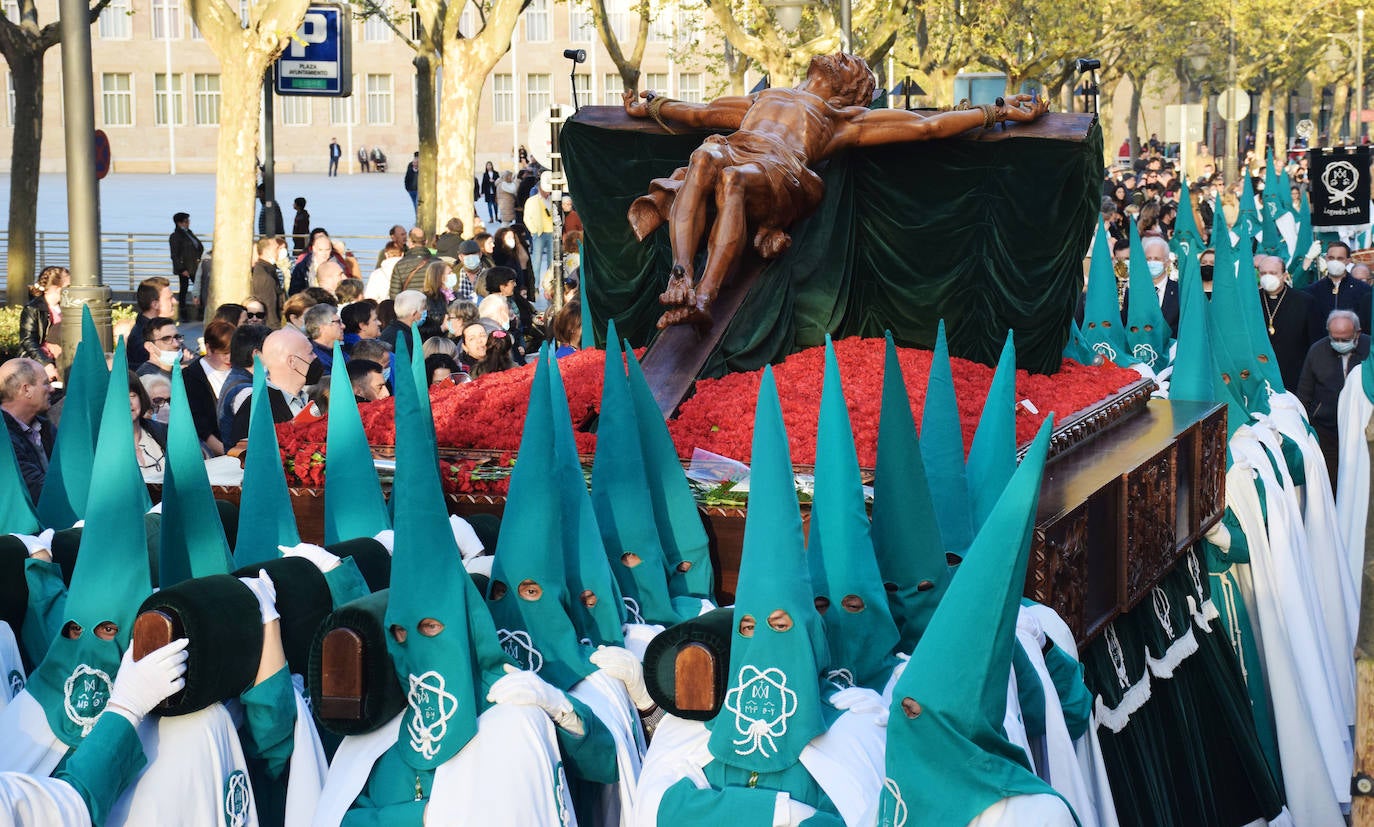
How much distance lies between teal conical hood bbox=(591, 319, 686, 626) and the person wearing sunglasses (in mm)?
3707

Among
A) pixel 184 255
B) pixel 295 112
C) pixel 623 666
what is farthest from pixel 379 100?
pixel 623 666

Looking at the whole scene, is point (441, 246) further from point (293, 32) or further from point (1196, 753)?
point (1196, 753)

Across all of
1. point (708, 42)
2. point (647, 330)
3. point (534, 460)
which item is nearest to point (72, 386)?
point (534, 460)

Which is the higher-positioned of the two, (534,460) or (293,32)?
(293,32)

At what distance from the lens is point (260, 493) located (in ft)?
17.9

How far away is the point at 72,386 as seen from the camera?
5.99 m

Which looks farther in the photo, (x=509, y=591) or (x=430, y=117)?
(x=430, y=117)

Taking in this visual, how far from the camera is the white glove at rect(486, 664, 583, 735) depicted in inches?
177

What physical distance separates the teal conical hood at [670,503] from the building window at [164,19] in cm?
5449

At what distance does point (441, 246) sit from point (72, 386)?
468 inches

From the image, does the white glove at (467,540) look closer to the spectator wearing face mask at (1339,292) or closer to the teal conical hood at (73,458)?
the teal conical hood at (73,458)

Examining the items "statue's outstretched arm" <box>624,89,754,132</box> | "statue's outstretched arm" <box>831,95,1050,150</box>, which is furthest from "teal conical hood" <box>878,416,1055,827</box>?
"statue's outstretched arm" <box>624,89,754,132</box>

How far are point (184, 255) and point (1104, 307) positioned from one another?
1154 centimetres

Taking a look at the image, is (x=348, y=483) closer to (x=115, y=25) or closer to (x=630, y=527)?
(x=630, y=527)
